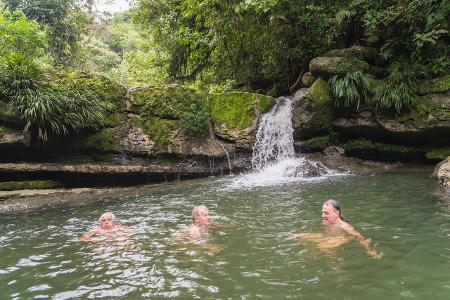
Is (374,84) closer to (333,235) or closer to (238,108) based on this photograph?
(238,108)

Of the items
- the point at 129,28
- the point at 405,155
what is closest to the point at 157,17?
the point at 405,155

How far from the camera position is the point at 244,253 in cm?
508

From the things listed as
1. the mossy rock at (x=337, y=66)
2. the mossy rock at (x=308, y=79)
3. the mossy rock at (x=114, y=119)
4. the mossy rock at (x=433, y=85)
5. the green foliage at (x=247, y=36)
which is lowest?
the mossy rock at (x=114, y=119)

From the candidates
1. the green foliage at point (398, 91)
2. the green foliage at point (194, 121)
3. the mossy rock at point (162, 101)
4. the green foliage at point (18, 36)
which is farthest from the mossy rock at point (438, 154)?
the green foliage at point (18, 36)

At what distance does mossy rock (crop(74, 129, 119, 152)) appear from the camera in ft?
37.5

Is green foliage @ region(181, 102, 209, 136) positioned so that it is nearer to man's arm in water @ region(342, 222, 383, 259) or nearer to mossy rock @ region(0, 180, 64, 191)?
mossy rock @ region(0, 180, 64, 191)

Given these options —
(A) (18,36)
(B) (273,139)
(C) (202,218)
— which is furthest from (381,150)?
(A) (18,36)

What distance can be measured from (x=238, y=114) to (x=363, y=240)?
835 centimetres

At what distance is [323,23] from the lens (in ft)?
45.3

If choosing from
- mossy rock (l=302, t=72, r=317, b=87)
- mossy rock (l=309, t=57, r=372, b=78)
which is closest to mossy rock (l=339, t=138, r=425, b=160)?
mossy rock (l=309, t=57, r=372, b=78)

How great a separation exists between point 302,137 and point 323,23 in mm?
4270

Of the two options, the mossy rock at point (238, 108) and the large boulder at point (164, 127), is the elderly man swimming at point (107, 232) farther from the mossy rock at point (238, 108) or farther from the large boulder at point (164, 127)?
the mossy rock at point (238, 108)

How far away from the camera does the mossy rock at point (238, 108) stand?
509 inches

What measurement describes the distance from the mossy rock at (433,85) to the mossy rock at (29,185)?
10757 millimetres
